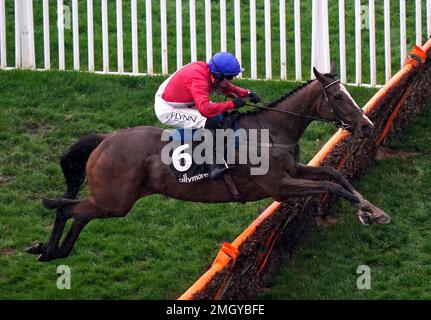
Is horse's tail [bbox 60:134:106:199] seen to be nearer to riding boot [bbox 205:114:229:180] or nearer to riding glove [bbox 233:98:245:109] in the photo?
riding boot [bbox 205:114:229:180]

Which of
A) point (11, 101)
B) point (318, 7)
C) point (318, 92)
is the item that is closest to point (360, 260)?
point (318, 92)

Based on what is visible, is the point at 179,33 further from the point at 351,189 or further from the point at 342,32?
the point at 351,189

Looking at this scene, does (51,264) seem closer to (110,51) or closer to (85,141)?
(85,141)

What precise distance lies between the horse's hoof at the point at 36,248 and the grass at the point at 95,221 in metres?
0.27

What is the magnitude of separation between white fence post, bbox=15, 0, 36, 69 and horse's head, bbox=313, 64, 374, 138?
4.98 m

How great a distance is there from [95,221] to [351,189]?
268 centimetres

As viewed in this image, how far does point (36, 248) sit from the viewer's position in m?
10.7

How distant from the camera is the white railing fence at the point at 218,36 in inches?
543

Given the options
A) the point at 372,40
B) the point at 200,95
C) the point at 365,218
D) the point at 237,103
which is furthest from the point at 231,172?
the point at 372,40

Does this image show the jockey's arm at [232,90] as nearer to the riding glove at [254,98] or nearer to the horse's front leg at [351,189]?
the riding glove at [254,98]

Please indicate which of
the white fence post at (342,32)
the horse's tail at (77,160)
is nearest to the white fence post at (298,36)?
the white fence post at (342,32)

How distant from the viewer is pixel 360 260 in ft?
36.0

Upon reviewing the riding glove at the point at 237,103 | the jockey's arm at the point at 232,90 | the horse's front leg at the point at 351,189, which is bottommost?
the horse's front leg at the point at 351,189

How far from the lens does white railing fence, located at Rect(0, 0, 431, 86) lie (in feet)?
45.2
